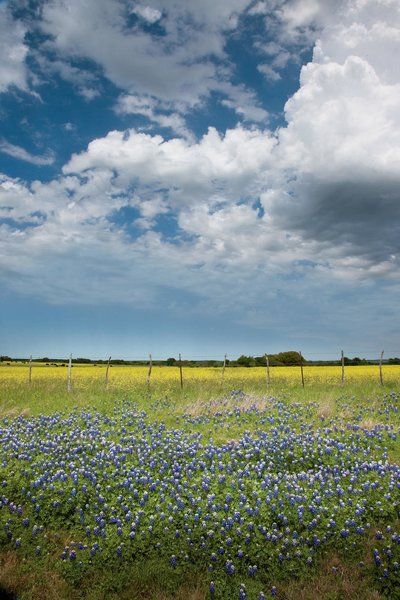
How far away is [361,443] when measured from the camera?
12.7 metres

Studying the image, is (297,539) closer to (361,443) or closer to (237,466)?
(237,466)

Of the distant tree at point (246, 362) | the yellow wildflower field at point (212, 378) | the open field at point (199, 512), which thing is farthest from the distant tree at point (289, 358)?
the open field at point (199, 512)

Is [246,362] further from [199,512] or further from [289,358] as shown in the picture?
[199,512]

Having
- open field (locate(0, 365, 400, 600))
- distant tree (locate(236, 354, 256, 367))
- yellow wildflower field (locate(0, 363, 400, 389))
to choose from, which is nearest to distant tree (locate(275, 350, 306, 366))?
distant tree (locate(236, 354, 256, 367))

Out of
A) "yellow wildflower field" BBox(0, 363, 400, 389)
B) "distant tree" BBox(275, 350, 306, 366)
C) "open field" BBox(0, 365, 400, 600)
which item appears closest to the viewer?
"open field" BBox(0, 365, 400, 600)

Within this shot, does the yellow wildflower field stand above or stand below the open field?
above

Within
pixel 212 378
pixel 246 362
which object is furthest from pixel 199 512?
pixel 246 362

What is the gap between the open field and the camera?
7.43 metres

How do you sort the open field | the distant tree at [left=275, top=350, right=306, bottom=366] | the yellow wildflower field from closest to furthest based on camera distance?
1. the open field
2. the yellow wildflower field
3. the distant tree at [left=275, top=350, right=306, bottom=366]

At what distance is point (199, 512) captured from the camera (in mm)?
8797

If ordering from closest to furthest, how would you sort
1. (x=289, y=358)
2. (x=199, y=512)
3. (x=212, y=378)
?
(x=199, y=512)
(x=212, y=378)
(x=289, y=358)

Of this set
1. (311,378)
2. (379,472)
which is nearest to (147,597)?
(379,472)

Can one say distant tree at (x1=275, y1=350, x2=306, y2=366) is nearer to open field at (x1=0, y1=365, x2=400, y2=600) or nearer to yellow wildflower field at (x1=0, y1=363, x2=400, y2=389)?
yellow wildflower field at (x1=0, y1=363, x2=400, y2=389)

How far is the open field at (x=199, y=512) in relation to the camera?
7426 millimetres
